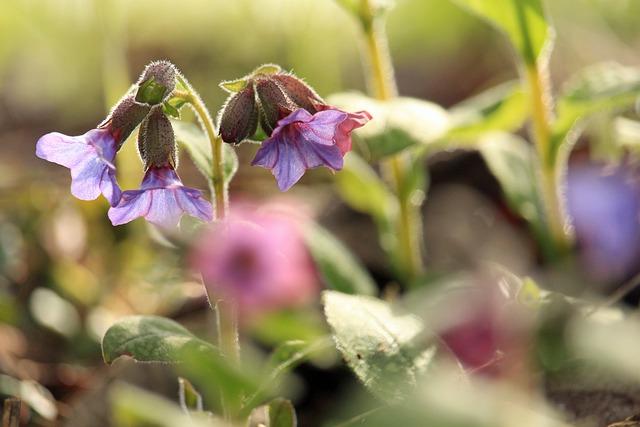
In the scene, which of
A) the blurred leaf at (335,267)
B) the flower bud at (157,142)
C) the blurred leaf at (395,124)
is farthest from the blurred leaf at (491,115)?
the flower bud at (157,142)

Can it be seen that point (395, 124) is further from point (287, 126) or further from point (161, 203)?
point (161, 203)

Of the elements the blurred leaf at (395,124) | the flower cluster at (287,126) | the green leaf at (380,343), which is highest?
the flower cluster at (287,126)

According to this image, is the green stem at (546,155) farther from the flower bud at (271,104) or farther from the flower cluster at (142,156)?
the flower cluster at (142,156)

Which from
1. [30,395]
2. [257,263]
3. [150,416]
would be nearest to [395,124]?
[257,263]

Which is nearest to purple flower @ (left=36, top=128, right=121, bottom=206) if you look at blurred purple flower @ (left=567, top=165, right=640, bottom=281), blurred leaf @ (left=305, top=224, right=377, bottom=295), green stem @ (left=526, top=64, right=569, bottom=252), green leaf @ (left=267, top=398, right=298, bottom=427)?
green leaf @ (left=267, top=398, right=298, bottom=427)

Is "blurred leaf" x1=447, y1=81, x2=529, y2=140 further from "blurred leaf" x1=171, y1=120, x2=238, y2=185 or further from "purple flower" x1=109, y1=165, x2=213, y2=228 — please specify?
"purple flower" x1=109, y1=165, x2=213, y2=228

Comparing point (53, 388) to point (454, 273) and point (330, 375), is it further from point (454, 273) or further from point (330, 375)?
point (454, 273)
